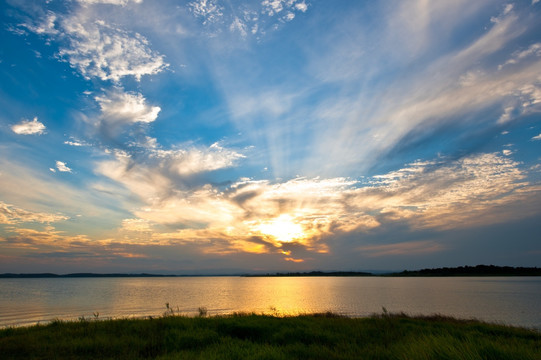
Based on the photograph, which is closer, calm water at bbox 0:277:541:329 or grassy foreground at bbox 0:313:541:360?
grassy foreground at bbox 0:313:541:360

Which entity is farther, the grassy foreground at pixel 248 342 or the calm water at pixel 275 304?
the calm water at pixel 275 304

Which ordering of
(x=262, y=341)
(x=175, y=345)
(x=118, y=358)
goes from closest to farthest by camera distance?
(x=118, y=358), (x=175, y=345), (x=262, y=341)

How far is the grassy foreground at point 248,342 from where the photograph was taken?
33.8 feet

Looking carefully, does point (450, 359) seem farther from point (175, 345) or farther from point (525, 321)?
point (525, 321)

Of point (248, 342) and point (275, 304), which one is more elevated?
point (248, 342)

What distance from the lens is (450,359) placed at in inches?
336

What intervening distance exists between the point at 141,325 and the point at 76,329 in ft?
12.6

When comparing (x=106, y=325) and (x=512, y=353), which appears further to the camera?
(x=106, y=325)

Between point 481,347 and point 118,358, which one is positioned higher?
point 481,347

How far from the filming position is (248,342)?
50.5ft

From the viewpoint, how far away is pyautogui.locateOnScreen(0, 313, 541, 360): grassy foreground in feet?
33.8

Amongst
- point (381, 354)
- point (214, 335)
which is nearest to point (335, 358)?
point (381, 354)

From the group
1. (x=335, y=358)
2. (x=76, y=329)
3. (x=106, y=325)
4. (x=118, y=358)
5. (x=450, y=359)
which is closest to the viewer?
(x=450, y=359)

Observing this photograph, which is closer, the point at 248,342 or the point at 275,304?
the point at 248,342
